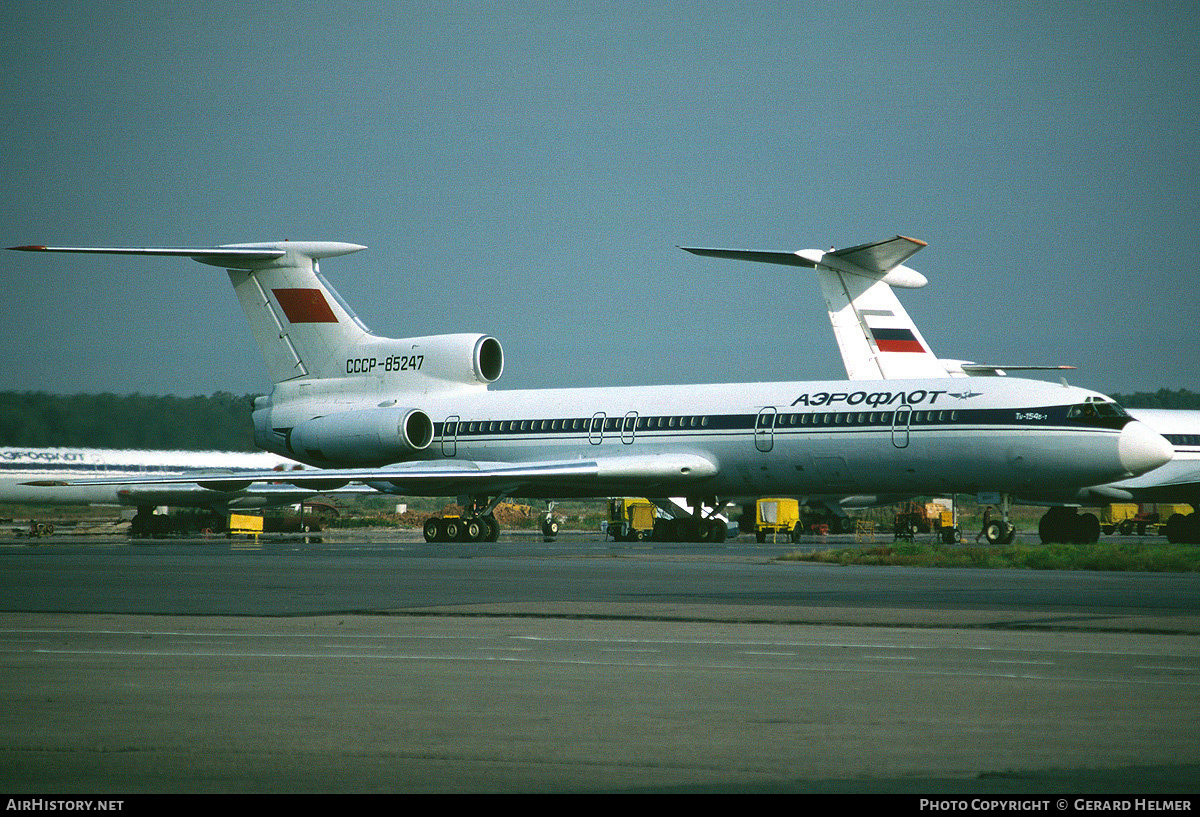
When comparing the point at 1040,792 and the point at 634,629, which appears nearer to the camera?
the point at 1040,792

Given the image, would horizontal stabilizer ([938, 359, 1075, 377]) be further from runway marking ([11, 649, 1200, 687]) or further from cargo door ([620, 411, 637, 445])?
runway marking ([11, 649, 1200, 687])

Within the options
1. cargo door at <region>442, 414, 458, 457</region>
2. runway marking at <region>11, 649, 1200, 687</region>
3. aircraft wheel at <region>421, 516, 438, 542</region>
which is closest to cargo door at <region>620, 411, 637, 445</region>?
cargo door at <region>442, 414, 458, 457</region>

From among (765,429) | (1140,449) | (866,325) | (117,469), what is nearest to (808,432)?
(765,429)

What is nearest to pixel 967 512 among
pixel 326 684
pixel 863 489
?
pixel 863 489

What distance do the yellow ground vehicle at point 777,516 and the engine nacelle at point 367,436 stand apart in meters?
11.4

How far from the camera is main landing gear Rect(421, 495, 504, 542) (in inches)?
1569

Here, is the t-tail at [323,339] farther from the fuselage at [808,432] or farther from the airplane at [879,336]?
the airplane at [879,336]

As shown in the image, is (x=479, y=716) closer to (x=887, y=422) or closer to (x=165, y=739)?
(x=165, y=739)

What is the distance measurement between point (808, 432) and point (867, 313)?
33.8ft

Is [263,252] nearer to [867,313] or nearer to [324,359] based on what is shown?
[324,359]

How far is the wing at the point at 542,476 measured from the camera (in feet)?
121

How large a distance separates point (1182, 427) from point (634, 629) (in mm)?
33754

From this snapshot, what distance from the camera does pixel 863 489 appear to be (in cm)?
3503

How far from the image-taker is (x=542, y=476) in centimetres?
3778
